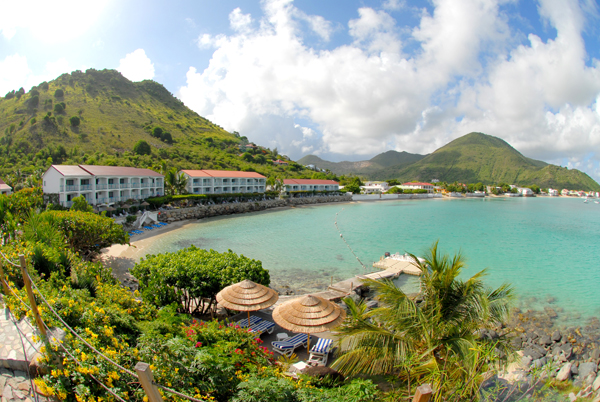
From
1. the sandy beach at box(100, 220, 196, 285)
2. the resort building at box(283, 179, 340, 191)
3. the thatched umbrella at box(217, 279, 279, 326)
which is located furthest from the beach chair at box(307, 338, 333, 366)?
the resort building at box(283, 179, 340, 191)

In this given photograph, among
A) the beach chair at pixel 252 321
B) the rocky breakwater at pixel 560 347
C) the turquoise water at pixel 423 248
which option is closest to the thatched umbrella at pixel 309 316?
the beach chair at pixel 252 321

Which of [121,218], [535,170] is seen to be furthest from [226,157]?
[535,170]

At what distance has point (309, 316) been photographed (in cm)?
840

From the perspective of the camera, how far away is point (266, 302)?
9.62m

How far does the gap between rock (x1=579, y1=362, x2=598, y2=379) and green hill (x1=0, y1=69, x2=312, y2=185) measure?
60793mm

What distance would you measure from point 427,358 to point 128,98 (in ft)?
458

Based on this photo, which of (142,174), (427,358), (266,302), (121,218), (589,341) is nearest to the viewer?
(427,358)

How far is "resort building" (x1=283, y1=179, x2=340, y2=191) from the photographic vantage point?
77269mm

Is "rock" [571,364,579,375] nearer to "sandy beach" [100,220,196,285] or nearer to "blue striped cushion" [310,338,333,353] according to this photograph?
"blue striped cushion" [310,338,333,353]

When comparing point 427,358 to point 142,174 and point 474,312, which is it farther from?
point 142,174

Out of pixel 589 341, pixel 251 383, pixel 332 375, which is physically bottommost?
pixel 589 341

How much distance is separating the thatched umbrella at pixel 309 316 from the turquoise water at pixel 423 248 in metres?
8.54

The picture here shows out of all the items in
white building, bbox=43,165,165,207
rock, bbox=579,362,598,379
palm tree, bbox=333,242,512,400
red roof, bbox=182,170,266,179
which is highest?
red roof, bbox=182,170,266,179

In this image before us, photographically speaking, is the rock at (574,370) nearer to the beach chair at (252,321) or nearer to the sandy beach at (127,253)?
the beach chair at (252,321)
